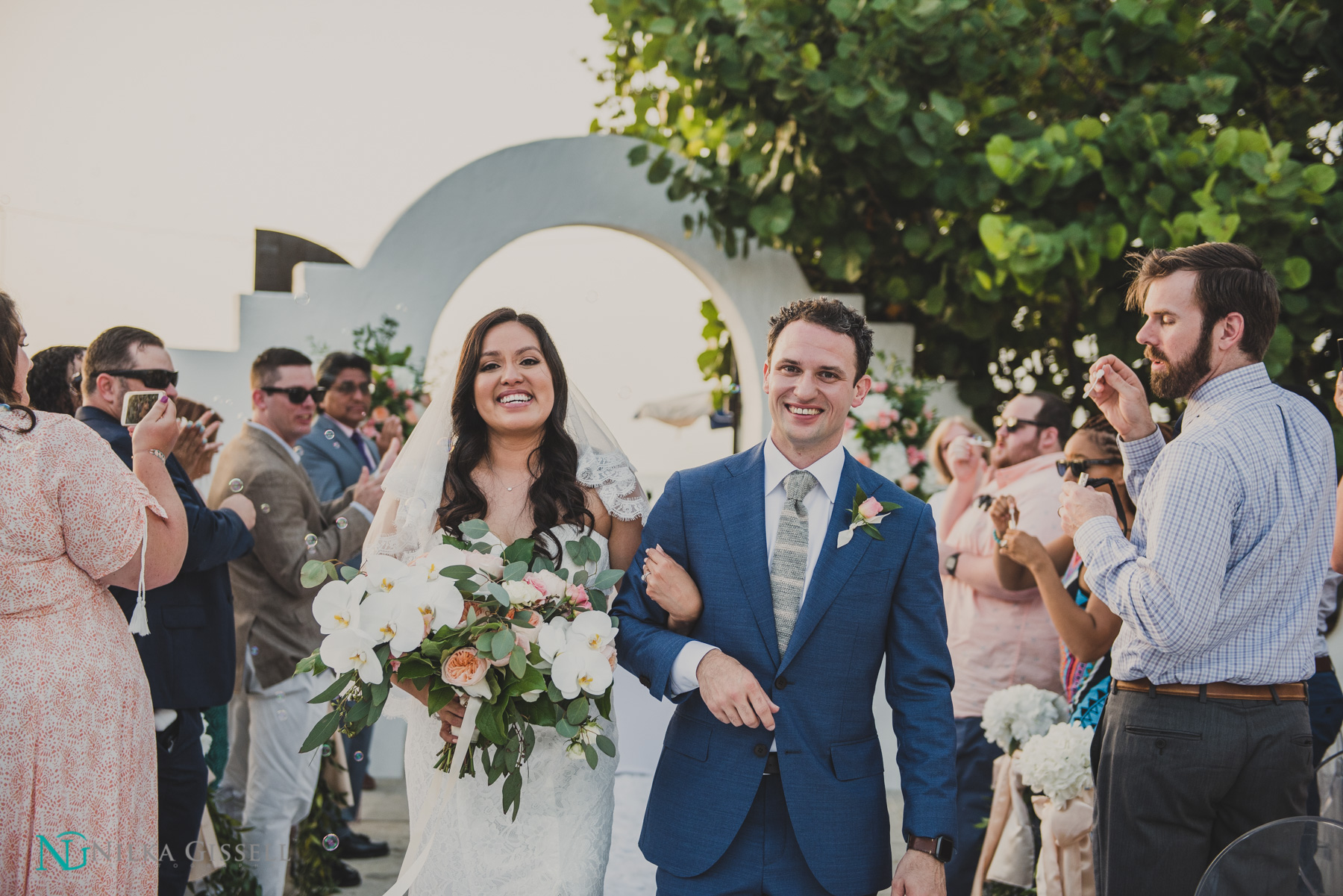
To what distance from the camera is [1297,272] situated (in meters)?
5.22

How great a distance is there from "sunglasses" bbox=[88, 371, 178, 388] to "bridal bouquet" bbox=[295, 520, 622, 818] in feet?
5.46

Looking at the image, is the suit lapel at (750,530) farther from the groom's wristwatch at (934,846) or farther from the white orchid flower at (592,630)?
the groom's wristwatch at (934,846)

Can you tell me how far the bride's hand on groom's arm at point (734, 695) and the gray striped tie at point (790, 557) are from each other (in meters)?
0.19

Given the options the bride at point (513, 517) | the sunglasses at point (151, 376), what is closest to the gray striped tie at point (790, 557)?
the bride at point (513, 517)

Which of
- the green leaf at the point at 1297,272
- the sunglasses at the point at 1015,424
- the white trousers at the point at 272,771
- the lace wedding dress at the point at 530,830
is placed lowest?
the white trousers at the point at 272,771

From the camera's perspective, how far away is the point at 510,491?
300cm

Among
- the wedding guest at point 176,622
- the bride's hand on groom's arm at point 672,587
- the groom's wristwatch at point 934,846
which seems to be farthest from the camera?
the wedding guest at point 176,622

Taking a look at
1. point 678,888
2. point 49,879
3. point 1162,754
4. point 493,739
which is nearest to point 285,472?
point 49,879

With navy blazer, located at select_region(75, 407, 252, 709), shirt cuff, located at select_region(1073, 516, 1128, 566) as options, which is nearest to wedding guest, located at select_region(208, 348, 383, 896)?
navy blazer, located at select_region(75, 407, 252, 709)

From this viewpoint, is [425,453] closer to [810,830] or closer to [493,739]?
[493,739]

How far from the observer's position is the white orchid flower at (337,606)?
2.35 meters

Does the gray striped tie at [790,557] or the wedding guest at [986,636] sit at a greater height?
the gray striped tie at [790,557]

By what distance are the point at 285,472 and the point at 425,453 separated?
1.70 metres

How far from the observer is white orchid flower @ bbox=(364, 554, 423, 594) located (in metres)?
2.38
